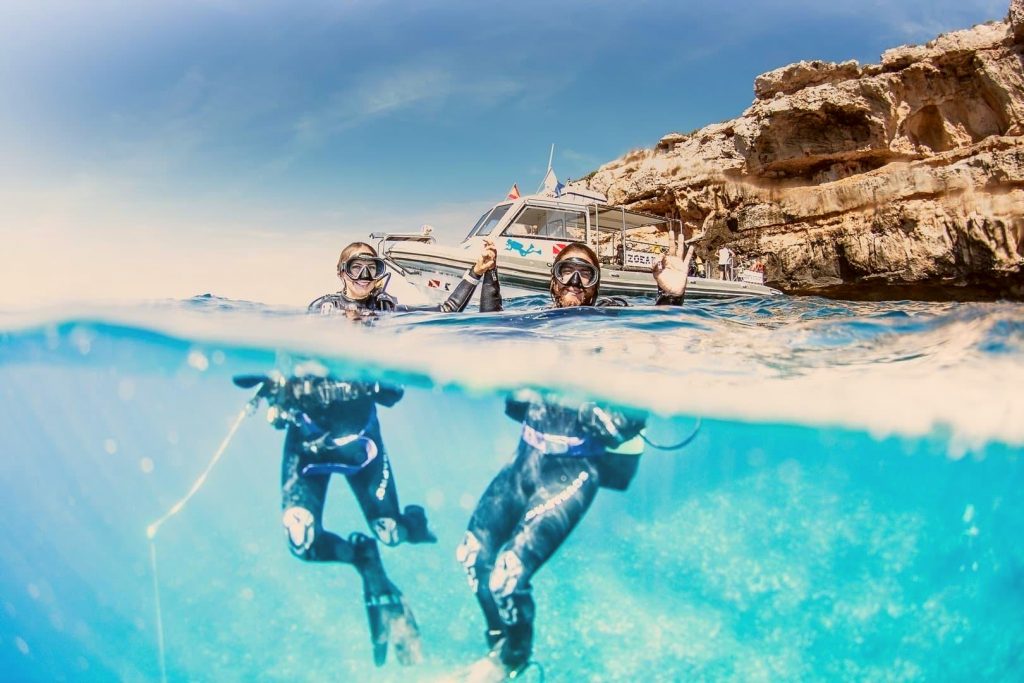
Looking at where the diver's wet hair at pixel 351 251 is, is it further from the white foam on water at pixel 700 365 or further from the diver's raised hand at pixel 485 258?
the diver's raised hand at pixel 485 258

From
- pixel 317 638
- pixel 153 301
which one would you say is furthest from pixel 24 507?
pixel 317 638

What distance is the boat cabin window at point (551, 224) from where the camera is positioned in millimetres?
12992

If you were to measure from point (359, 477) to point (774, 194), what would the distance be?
74.6 feet

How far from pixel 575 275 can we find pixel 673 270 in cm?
102

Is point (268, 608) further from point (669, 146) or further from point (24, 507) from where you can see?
point (669, 146)

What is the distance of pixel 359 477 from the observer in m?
4.08

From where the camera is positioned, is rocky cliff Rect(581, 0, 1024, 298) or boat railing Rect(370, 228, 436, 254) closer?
boat railing Rect(370, 228, 436, 254)

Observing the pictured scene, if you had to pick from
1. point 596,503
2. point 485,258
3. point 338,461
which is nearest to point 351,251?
point 485,258

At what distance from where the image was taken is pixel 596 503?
5.06 m

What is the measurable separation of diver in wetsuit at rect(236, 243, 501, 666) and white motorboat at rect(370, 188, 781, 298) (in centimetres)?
662

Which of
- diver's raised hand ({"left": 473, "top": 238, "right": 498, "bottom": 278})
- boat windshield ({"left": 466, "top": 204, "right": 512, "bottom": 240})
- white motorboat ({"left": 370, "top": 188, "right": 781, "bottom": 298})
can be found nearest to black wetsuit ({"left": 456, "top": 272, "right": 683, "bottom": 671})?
diver's raised hand ({"left": 473, "top": 238, "right": 498, "bottom": 278})

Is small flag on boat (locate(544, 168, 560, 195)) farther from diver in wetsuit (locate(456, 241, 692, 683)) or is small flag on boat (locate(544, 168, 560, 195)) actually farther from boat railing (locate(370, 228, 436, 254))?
diver in wetsuit (locate(456, 241, 692, 683))

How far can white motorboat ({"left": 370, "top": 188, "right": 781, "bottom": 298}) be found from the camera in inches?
453

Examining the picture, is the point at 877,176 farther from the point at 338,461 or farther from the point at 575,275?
the point at 338,461
